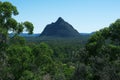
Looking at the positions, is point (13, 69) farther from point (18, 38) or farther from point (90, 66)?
point (90, 66)

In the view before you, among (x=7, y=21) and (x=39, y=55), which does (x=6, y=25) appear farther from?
(x=39, y=55)

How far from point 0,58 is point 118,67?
20.9ft

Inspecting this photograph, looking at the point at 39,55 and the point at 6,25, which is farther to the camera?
the point at 39,55

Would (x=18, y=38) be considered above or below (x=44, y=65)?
above

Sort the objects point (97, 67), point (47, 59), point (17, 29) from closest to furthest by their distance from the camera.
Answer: point (17, 29)
point (47, 59)
point (97, 67)

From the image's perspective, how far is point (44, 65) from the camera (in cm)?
1792

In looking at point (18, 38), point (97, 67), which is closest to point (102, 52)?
point (97, 67)

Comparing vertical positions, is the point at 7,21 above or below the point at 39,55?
above

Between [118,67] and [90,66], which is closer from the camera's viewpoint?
[118,67]

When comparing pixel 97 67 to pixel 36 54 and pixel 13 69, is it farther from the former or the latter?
pixel 13 69

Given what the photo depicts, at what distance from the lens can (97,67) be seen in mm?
19062

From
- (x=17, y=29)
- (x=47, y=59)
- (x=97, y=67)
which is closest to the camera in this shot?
(x=17, y=29)

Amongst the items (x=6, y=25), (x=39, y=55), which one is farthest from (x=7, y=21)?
(x=39, y=55)

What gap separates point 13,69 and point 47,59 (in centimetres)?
223
